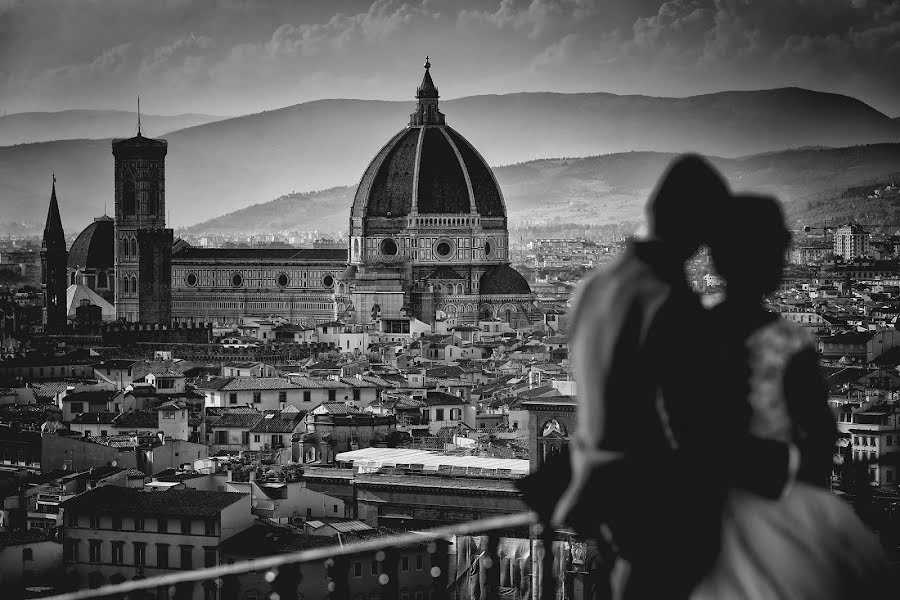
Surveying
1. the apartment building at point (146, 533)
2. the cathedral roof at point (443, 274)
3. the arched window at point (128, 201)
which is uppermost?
the arched window at point (128, 201)

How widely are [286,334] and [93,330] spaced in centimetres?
936

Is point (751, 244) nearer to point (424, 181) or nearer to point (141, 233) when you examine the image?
point (424, 181)

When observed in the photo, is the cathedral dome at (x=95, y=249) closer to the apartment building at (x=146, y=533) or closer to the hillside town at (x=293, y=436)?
the hillside town at (x=293, y=436)

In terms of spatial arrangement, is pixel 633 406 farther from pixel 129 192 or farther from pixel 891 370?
pixel 129 192

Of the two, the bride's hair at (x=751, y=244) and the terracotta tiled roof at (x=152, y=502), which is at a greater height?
the bride's hair at (x=751, y=244)

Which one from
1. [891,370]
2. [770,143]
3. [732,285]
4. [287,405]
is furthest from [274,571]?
[770,143]

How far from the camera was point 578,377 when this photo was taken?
345 cm

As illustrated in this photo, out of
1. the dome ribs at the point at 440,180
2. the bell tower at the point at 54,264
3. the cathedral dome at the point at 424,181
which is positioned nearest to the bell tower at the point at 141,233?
the bell tower at the point at 54,264

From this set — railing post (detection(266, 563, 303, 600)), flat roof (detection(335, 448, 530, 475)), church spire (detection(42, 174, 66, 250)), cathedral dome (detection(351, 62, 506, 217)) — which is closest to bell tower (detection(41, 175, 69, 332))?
church spire (detection(42, 174, 66, 250))

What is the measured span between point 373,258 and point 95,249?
72.6ft

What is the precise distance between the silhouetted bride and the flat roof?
23.5 m

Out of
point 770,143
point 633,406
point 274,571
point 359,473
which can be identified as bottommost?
point 359,473

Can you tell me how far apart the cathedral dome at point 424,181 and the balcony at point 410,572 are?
64.9 metres

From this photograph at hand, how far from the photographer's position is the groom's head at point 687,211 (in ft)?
11.8
